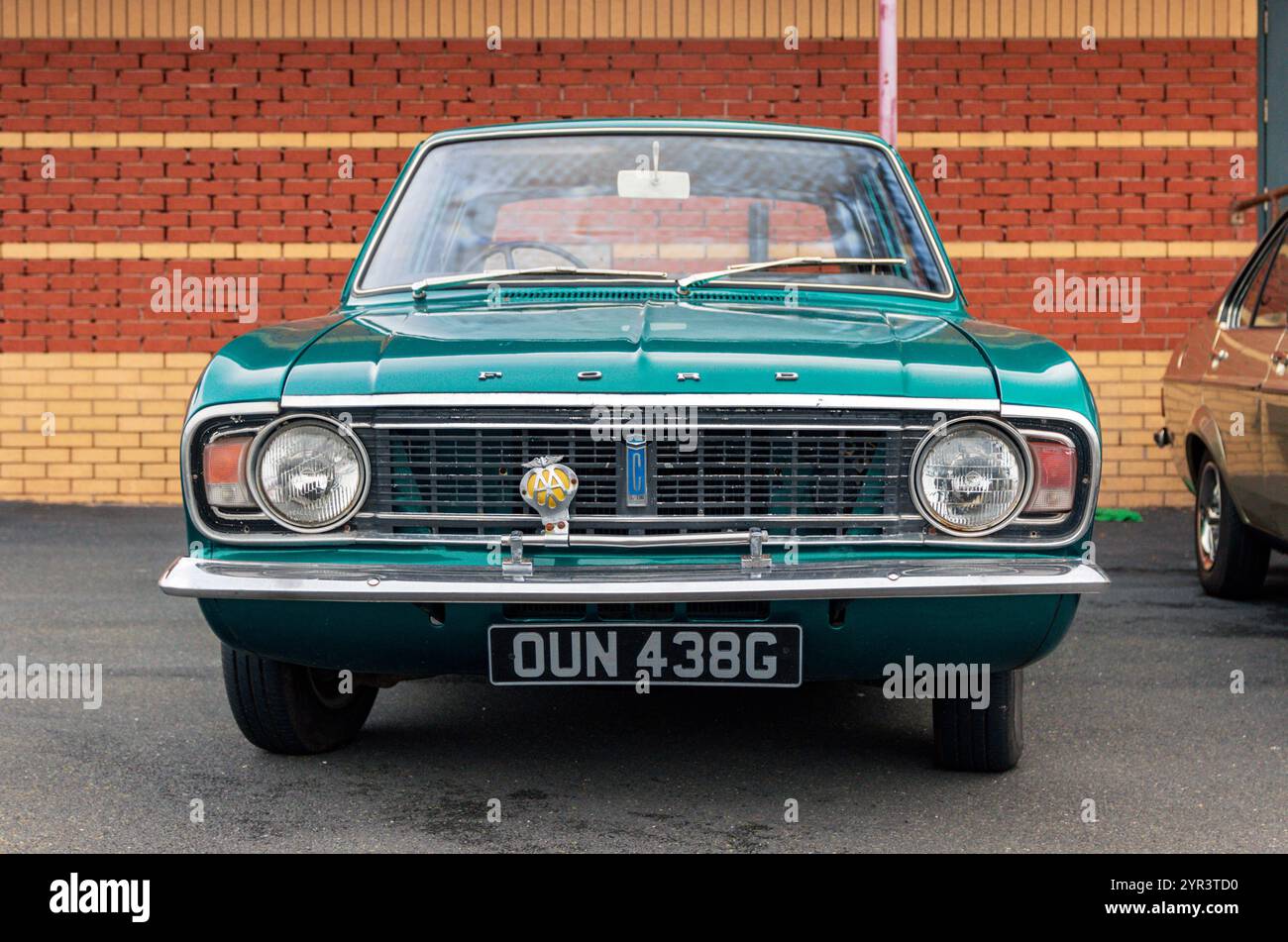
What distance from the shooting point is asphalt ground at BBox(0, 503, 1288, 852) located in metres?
3.42

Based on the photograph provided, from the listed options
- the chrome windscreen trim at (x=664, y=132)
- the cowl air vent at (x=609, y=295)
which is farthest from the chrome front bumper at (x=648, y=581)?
the chrome windscreen trim at (x=664, y=132)

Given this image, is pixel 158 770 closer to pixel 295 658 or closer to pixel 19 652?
pixel 295 658

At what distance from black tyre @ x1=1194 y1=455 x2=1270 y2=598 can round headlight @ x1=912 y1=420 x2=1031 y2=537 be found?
3322 millimetres

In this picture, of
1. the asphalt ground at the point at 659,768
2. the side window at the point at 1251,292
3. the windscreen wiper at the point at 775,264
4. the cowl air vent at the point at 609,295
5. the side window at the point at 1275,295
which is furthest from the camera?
the side window at the point at 1251,292

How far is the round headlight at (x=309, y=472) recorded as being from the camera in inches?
130

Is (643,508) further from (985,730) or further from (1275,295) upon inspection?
(1275,295)

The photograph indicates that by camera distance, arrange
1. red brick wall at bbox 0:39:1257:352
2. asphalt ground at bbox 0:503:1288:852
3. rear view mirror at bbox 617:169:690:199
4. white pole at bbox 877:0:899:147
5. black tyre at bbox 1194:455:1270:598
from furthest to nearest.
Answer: red brick wall at bbox 0:39:1257:352 → white pole at bbox 877:0:899:147 → black tyre at bbox 1194:455:1270:598 → rear view mirror at bbox 617:169:690:199 → asphalt ground at bbox 0:503:1288:852

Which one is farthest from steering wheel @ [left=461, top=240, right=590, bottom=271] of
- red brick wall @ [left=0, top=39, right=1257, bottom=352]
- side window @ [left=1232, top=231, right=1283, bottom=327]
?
red brick wall @ [left=0, top=39, right=1257, bottom=352]

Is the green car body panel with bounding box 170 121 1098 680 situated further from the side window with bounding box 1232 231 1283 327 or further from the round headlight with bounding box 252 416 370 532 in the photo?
the side window with bounding box 1232 231 1283 327

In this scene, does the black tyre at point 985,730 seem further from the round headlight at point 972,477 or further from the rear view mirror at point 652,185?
the rear view mirror at point 652,185

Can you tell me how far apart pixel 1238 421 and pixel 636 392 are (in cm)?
346

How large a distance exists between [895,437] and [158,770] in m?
2.05

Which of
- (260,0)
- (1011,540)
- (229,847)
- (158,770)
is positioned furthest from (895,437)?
(260,0)

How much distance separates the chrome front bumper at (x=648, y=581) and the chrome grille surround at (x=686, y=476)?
0.06 metres
